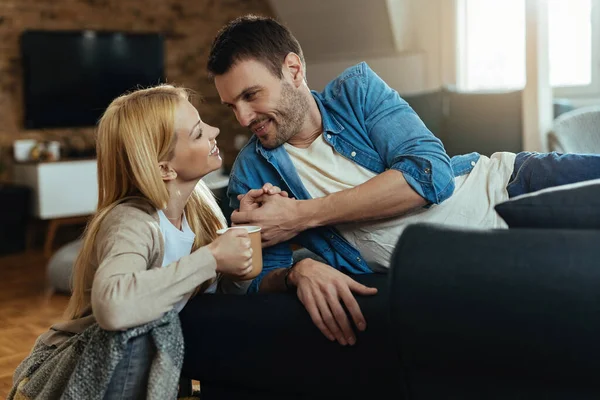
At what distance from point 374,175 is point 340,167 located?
9 centimetres

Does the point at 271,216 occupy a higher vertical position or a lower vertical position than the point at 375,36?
lower

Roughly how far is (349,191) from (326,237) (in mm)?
190

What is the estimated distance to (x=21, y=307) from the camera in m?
4.02

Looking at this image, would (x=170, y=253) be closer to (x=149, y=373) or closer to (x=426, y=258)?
(x=149, y=373)

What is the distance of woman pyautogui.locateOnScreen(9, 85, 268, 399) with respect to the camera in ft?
4.58

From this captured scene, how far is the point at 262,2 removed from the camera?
749cm

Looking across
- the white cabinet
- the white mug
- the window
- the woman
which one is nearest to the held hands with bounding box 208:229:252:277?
the woman

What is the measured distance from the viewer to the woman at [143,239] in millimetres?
1397

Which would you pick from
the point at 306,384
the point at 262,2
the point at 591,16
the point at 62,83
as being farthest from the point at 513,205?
the point at 262,2

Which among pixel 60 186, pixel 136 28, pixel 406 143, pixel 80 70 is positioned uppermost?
pixel 136 28

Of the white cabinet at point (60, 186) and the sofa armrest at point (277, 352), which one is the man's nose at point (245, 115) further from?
the white cabinet at point (60, 186)

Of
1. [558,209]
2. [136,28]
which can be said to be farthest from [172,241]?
[136,28]

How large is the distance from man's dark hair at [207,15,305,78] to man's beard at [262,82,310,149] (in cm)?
5

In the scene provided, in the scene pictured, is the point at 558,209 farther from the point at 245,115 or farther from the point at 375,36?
the point at 375,36
